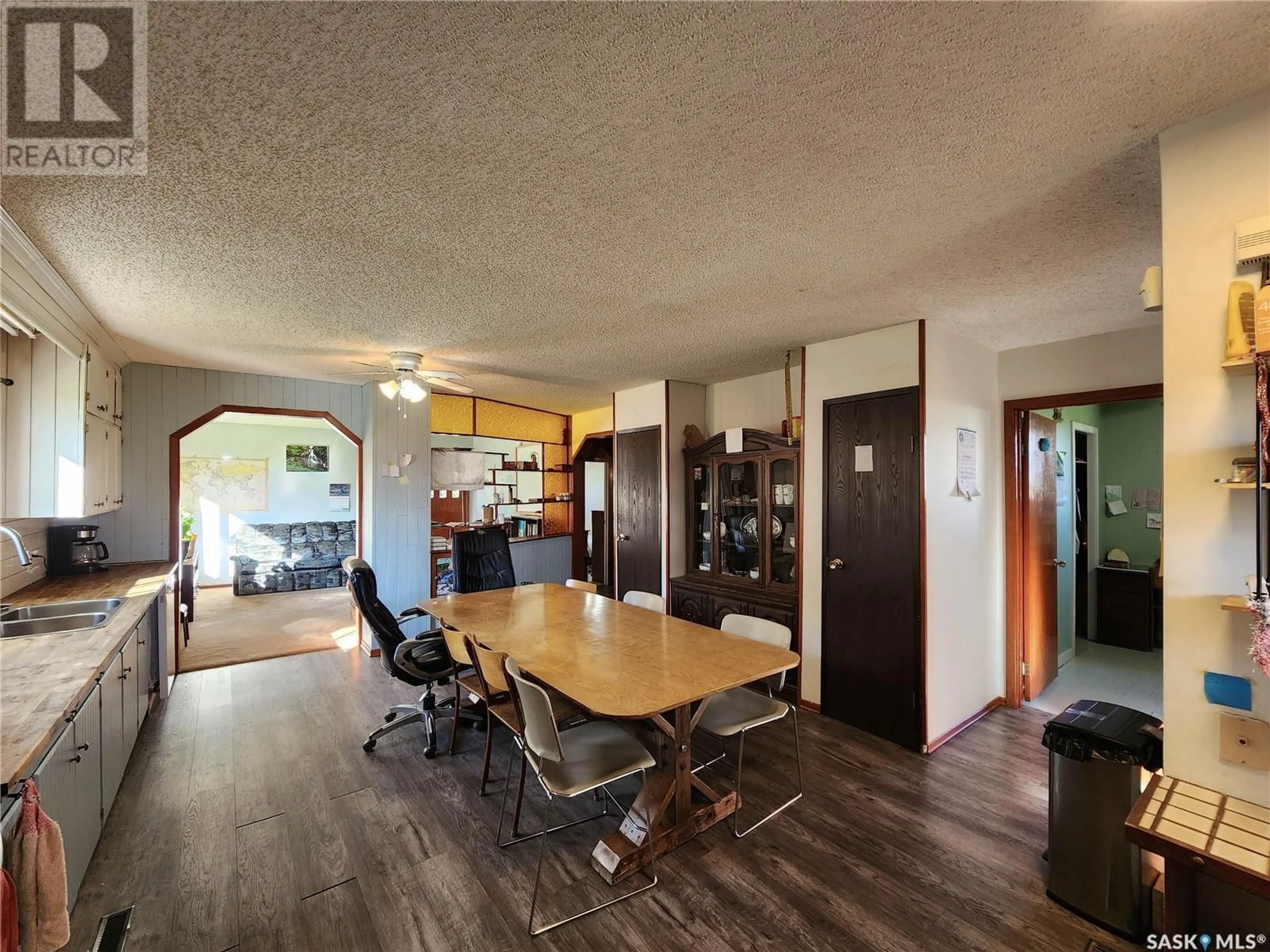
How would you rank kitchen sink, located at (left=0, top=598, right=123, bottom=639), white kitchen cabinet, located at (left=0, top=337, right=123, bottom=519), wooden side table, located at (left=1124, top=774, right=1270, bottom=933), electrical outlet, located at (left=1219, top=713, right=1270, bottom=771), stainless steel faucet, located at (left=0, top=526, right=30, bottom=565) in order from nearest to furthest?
wooden side table, located at (left=1124, top=774, right=1270, bottom=933), electrical outlet, located at (left=1219, top=713, right=1270, bottom=771), stainless steel faucet, located at (left=0, top=526, right=30, bottom=565), kitchen sink, located at (left=0, top=598, right=123, bottom=639), white kitchen cabinet, located at (left=0, top=337, right=123, bottom=519)

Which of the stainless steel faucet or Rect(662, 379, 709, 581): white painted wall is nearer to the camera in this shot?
the stainless steel faucet

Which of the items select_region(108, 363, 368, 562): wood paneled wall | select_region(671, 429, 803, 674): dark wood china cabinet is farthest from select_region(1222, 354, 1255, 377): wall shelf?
select_region(108, 363, 368, 562): wood paneled wall

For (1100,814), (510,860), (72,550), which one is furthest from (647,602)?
(72,550)

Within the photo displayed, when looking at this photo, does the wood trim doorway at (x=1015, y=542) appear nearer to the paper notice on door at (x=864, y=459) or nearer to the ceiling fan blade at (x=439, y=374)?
the paper notice on door at (x=864, y=459)

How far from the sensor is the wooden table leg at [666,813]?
205cm

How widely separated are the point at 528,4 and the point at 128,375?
493cm

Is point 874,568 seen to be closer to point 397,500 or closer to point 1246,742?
point 1246,742

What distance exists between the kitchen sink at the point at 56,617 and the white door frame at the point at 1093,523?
23.8ft

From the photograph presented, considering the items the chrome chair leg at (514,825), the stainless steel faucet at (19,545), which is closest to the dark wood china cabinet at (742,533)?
the chrome chair leg at (514,825)

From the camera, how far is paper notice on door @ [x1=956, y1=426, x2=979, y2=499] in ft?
10.5

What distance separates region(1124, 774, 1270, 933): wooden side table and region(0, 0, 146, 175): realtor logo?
9.37ft

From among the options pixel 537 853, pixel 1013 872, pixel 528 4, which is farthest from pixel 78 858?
pixel 1013 872

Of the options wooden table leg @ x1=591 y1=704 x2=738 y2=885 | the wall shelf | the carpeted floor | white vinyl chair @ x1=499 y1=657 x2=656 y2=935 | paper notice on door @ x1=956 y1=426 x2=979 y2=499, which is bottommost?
the carpeted floor

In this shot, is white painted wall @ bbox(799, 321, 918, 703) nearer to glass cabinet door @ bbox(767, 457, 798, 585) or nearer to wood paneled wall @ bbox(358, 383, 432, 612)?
glass cabinet door @ bbox(767, 457, 798, 585)
